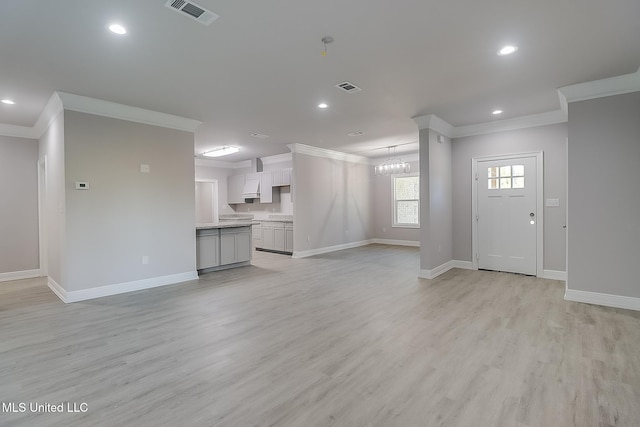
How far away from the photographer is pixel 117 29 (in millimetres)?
2543

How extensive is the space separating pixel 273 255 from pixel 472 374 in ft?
20.1

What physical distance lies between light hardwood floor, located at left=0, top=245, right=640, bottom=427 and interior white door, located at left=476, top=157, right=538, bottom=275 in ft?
3.27

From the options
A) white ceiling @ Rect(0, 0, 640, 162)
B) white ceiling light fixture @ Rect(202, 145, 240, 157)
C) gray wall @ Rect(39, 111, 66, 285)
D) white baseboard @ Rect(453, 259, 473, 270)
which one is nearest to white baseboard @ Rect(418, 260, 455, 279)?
white baseboard @ Rect(453, 259, 473, 270)

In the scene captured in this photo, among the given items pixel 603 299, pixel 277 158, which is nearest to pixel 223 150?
pixel 277 158

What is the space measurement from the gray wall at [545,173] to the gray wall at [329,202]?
327 centimetres

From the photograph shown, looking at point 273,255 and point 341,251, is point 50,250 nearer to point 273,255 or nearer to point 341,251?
point 273,255

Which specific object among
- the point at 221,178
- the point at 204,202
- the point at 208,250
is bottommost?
the point at 208,250

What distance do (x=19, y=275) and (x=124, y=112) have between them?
12.4 feet

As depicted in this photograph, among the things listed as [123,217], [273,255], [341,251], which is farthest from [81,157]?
[341,251]

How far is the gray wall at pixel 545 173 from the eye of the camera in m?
4.97

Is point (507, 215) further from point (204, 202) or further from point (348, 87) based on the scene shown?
point (204, 202)

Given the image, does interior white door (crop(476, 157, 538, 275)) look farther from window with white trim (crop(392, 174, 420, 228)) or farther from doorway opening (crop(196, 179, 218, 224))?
doorway opening (crop(196, 179, 218, 224))

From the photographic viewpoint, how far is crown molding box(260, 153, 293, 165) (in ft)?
27.7

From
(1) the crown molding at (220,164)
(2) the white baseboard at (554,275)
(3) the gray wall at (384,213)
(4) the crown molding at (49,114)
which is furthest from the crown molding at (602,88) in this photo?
(1) the crown molding at (220,164)
